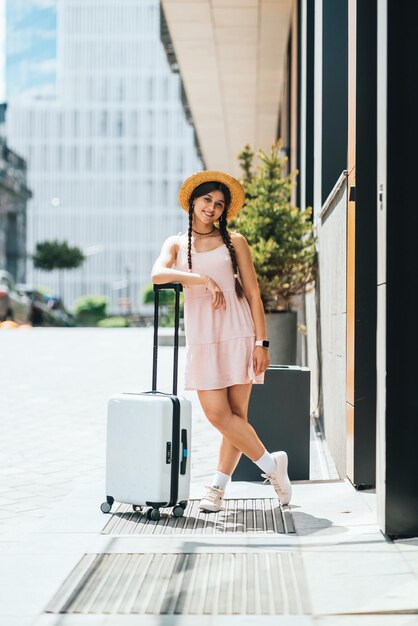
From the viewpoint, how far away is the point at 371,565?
402cm

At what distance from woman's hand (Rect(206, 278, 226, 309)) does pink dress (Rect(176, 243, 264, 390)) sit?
0.15 ft

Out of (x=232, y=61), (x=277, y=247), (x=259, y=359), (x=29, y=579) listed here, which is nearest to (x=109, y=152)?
(x=232, y=61)

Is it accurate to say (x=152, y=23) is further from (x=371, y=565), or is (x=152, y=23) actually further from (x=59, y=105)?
(x=371, y=565)

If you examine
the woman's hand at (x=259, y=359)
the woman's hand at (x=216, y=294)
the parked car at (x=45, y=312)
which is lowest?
the woman's hand at (x=259, y=359)

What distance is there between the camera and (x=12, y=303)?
39406 mm

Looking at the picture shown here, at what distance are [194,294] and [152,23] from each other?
146m

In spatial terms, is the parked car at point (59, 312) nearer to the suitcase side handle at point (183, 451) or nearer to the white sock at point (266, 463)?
the white sock at point (266, 463)

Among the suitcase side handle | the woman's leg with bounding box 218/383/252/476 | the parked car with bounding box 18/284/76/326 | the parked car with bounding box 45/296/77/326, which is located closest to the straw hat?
the woman's leg with bounding box 218/383/252/476

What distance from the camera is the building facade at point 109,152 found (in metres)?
133

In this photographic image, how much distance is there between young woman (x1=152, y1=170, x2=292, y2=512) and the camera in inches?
203

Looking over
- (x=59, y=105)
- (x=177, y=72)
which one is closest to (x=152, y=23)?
(x=59, y=105)

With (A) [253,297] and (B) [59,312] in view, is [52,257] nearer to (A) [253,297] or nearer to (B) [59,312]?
(B) [59,312]

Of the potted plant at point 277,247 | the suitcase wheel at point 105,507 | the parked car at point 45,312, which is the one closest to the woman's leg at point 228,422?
the suitcase wheel at point 105,507

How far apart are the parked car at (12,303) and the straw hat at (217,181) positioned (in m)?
33.4
